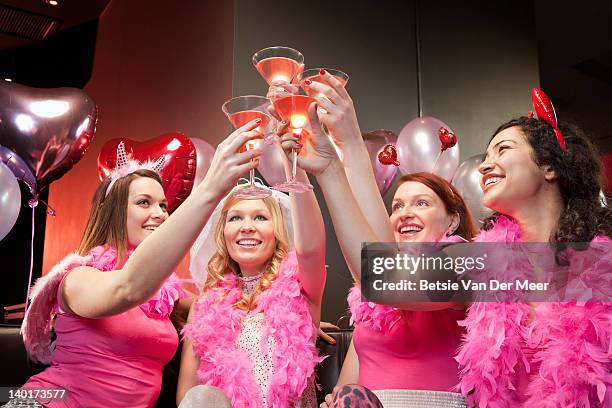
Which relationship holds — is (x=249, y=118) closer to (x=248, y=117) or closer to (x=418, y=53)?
(x=248, y=117)

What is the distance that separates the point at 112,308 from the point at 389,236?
2.50ft

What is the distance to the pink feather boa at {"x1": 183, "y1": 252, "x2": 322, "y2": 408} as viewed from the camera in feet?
6.48

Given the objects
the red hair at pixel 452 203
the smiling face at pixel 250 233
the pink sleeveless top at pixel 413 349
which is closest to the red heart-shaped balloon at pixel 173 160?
the smiling face at pixel 250 233

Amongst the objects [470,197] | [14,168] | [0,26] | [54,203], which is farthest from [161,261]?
[54,203]

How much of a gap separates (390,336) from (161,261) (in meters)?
0.70

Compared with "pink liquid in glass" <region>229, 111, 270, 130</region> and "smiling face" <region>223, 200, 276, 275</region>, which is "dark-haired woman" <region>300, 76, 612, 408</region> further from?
"smiling face" <region>223, 200, 276, 275</region>

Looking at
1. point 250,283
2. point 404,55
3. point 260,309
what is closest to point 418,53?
point 404,55

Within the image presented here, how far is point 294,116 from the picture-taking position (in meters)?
1.64

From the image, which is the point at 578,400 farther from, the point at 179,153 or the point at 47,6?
the point at 47,6

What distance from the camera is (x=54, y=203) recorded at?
5.98 meters

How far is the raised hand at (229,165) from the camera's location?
1520 mm

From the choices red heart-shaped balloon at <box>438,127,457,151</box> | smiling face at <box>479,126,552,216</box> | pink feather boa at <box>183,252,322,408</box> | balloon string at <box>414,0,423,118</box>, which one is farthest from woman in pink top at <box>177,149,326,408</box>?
balloon string at <box>414,0,423,118</box>

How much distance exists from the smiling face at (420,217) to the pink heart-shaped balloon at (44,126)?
1.57 m

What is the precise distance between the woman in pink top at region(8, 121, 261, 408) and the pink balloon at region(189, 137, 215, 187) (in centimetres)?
71
